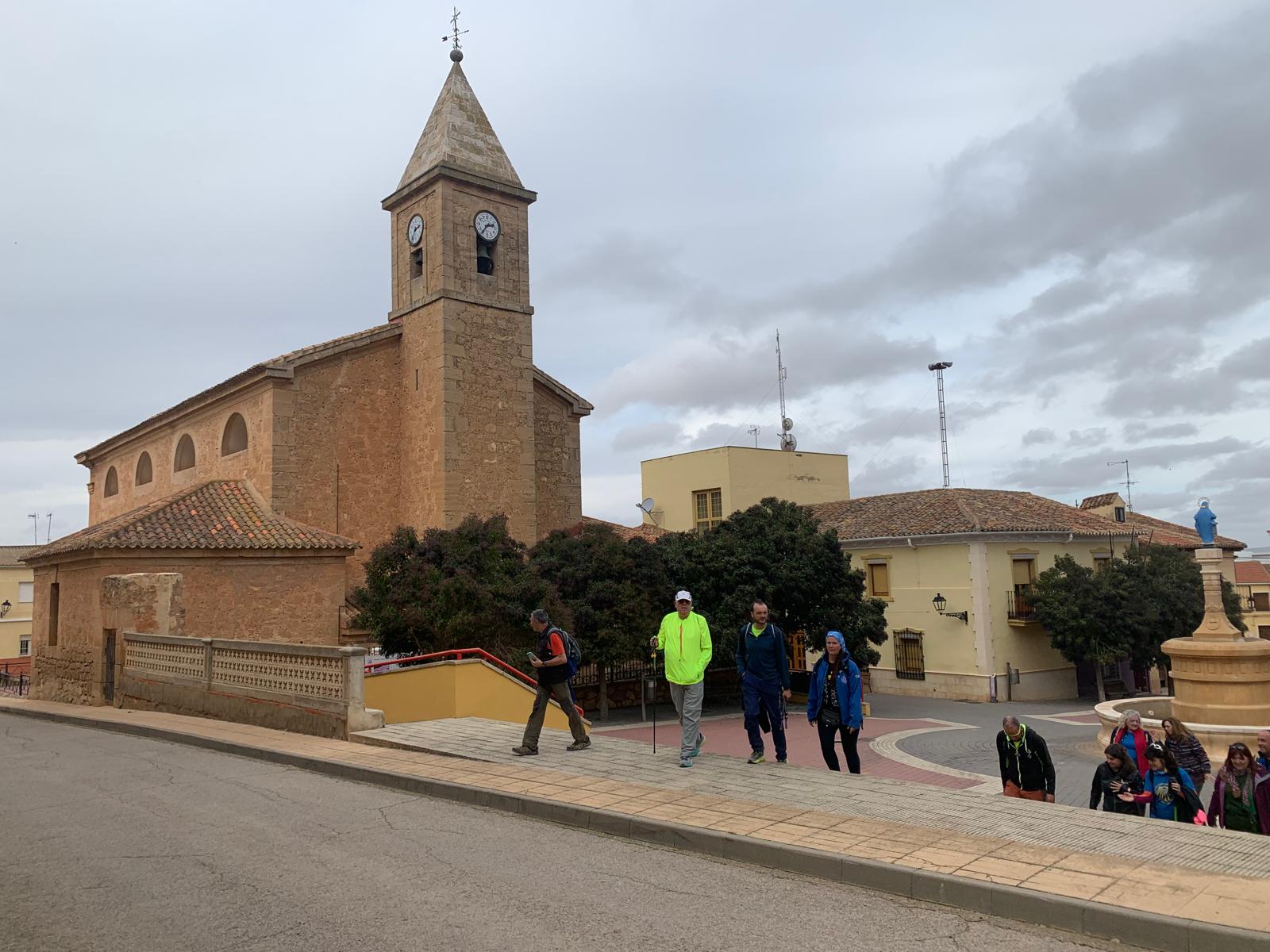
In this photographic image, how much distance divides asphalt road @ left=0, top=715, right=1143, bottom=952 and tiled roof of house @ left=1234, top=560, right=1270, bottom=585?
50.7 metres

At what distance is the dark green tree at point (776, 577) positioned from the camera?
78.8 ft

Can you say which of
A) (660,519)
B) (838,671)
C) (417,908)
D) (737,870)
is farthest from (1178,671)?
(660,519)

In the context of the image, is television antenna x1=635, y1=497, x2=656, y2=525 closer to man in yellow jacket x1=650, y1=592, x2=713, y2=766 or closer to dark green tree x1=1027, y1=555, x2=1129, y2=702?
dark green tree x1=1027, y1=555, x2=1129, y2=702

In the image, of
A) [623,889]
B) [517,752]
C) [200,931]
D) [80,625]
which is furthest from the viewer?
[80,625]

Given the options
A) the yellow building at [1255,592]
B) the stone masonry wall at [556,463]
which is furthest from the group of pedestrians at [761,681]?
the yellow building at [1255,592]

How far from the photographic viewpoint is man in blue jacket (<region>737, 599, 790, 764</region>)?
8.79 m

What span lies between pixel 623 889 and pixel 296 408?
64.8ft

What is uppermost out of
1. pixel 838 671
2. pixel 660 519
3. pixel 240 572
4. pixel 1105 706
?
pixel 660 519

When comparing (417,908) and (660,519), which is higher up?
(660,519)

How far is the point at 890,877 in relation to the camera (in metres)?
5.46

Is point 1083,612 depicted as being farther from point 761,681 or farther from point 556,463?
point 761,681

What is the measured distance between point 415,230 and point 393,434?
5547 mm

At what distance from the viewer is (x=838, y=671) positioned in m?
8.82

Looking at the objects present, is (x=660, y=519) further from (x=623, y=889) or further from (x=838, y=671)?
(x=623, y=889)
